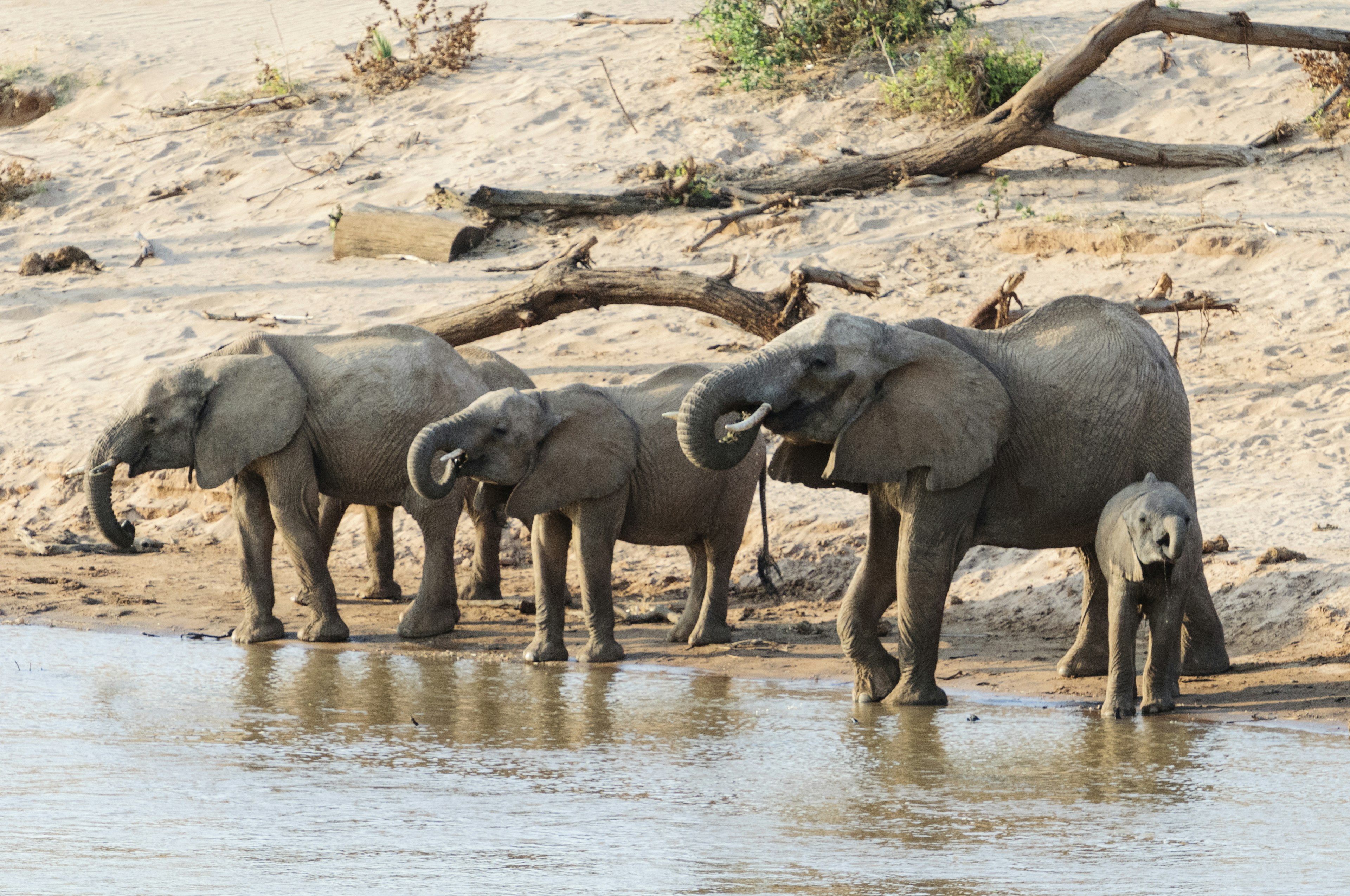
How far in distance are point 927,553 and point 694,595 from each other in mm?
2473

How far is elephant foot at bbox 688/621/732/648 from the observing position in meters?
9.38

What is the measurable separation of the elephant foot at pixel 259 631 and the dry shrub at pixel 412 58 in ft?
37.8

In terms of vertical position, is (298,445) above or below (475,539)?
above

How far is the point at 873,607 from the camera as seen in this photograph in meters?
7.86

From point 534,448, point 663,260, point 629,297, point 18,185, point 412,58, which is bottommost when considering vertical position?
point 534,448

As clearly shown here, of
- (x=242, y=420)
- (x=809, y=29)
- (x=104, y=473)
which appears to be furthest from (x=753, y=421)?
(x=809, y=29)

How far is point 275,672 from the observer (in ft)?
28.7

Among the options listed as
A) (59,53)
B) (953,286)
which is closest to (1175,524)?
(953,286)

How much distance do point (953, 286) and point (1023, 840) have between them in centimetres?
860

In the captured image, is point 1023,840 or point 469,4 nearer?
point 1023,840

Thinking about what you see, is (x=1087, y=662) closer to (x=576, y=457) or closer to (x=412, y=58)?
(x=576, y=457)

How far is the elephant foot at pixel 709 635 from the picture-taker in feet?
30.8

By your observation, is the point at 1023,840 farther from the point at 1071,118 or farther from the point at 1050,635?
the point at 1071,118

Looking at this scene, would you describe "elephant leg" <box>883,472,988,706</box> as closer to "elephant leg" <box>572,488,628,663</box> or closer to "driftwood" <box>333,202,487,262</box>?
"elephant leg" <box>572,488,628,663</box>
